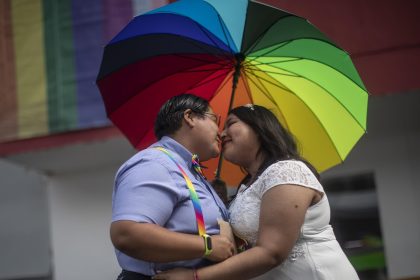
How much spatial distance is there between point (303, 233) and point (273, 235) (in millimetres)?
224

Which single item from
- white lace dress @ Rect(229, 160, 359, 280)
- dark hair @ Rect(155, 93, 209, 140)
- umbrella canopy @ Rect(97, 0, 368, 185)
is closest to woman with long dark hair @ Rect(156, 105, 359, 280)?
white lace dress @ Rect(229, 160, 359, 280)

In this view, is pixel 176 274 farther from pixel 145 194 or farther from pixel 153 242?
pixel 145 194

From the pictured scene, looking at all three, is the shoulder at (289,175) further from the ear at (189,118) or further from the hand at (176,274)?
the hand at (176,274)

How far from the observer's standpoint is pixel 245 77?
367cm

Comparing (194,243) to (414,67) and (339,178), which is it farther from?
(339,178)

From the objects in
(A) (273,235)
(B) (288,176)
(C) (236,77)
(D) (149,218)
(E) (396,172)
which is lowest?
(A) (273,235)

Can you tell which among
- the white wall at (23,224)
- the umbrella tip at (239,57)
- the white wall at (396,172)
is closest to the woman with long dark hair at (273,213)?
the umbrella tip at (239,57)

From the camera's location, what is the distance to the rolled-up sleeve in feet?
7.95

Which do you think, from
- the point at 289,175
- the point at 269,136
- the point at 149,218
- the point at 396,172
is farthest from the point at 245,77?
the point at 396,172

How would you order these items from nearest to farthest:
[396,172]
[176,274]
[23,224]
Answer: [176,274] → [396,172] → [23,224]

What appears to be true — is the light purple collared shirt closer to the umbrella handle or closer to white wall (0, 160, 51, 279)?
the umbrella handle

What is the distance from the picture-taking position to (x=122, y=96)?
3.71 metres

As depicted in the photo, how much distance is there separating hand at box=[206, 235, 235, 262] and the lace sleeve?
29cm

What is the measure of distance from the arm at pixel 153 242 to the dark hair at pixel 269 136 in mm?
682
